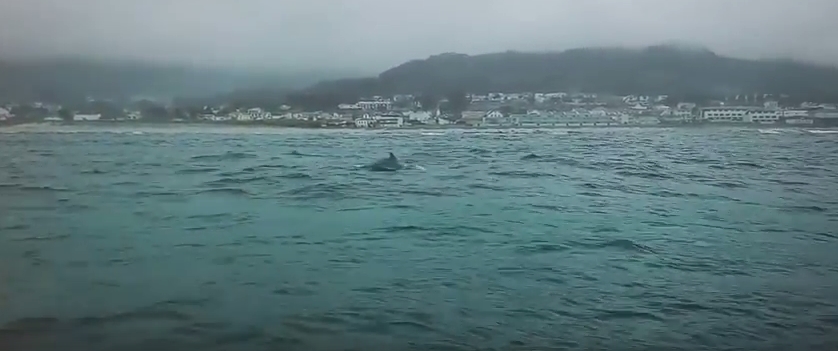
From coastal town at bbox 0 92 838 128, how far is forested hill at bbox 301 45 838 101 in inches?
1.6

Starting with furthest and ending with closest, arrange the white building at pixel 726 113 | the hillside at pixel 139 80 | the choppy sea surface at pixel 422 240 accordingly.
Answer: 1. the white building at pixel 726 113
2. the hillside at pixel 139 80
3. the choppy sea surface at pixel 422 240

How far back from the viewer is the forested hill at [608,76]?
3109 mm

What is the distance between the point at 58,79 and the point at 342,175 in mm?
1306

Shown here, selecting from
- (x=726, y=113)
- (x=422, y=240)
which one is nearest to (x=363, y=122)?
(x=422, y=240)

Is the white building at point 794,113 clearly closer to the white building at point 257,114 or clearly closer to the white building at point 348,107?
the white building at point 348,107

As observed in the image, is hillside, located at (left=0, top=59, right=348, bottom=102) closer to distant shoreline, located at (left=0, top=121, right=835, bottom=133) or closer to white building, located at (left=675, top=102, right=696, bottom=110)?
distant shoreline, located at (left=0, top=121, right=835, bottom=133)

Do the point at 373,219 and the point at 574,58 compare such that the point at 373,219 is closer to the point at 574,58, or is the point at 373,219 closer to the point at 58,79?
the point at 574,58

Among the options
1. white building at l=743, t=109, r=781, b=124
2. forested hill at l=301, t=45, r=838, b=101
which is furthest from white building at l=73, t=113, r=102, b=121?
white building at l=743, t=109, r=781, b=124

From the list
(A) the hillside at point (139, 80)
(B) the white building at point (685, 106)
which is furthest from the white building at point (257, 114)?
(B) the white building at point (685, 106)

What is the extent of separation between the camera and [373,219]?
3020 millimetres

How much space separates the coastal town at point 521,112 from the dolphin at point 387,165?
16cm

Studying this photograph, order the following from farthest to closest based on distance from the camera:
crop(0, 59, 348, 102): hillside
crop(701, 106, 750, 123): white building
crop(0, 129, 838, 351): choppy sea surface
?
crop(701, 106, 750, 123): white building < crop(0, 59, 348, 102): hillside < crop(0, 129, 838, 351): choppy sea surface

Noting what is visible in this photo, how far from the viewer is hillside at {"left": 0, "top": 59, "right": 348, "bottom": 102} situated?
3.05m

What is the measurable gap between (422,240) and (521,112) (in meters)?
0.78
